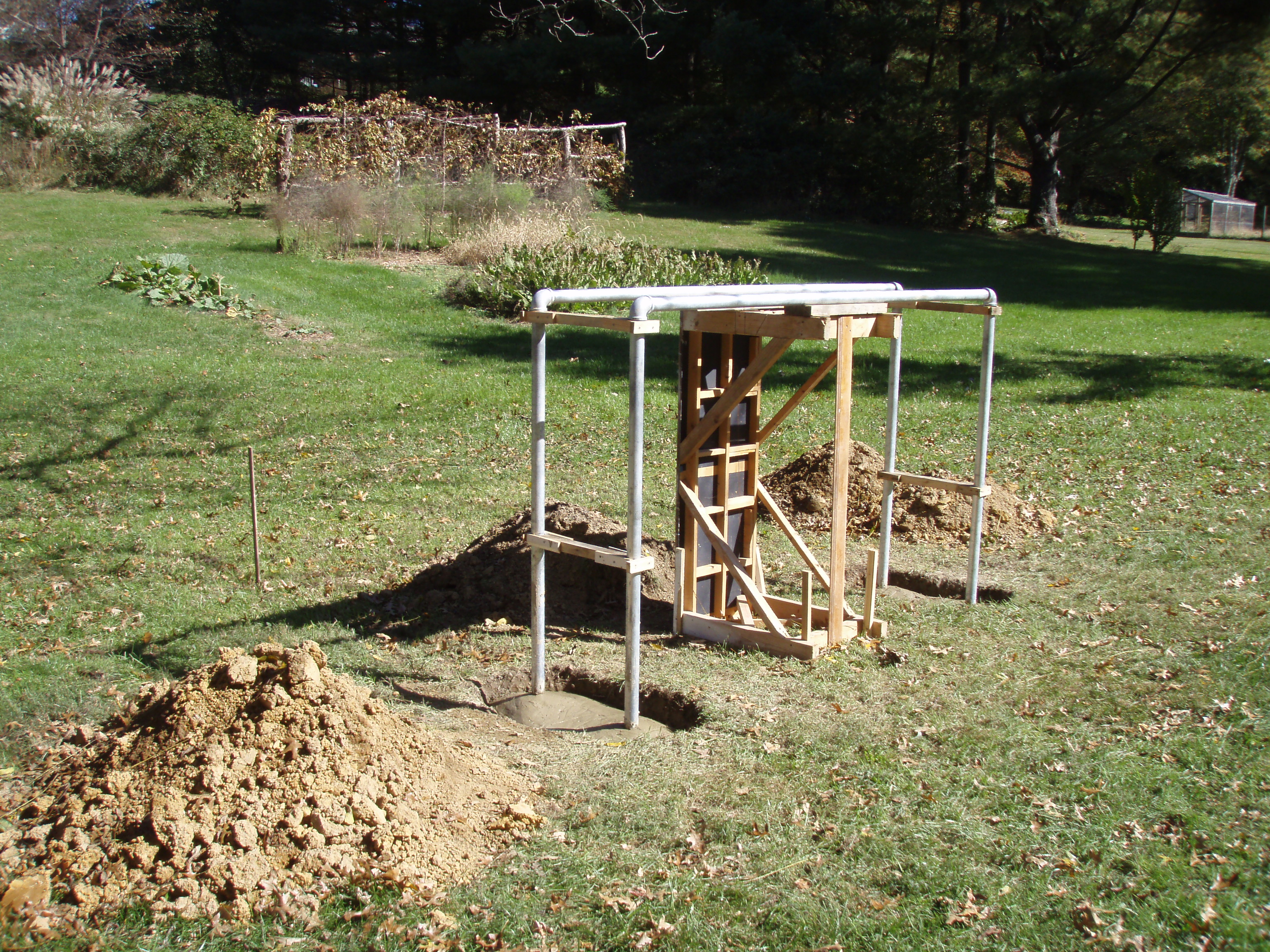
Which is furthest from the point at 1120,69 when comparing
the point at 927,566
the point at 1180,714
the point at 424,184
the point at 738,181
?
the point at 1180,714

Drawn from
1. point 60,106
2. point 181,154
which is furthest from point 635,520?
point 60,106

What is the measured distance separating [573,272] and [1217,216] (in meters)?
40.5

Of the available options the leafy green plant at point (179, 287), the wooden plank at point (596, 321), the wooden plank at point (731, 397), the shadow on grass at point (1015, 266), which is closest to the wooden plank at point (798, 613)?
the wooden plank at point (731, 397)

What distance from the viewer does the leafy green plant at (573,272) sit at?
1575 centimetres

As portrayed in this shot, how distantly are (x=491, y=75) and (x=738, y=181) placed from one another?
9.21 meters

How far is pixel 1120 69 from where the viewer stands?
3052 centimetres

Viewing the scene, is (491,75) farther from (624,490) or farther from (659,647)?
(659,647)

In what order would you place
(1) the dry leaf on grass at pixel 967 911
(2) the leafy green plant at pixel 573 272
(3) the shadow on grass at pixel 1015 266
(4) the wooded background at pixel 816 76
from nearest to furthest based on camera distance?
(1) the dry leaf on grass at pixel 967 911
(2) the leafy green plant at pixel 573 272
(3) the shadow on grass at pixel 1015 266
(4) the wooded background at pixel 816 76

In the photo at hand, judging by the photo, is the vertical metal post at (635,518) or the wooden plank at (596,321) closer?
the wooden plank at (596,321)

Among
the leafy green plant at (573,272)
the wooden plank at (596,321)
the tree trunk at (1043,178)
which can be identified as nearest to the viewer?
the wooden plank at (596,321)

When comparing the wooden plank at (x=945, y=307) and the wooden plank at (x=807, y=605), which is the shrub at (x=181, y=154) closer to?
the wooden plank at (x=945, y=307)

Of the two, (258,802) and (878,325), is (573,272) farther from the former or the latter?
(258,802)

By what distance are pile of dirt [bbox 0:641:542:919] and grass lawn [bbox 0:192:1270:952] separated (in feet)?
→ 0.53

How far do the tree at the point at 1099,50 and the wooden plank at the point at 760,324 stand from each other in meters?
27.0
